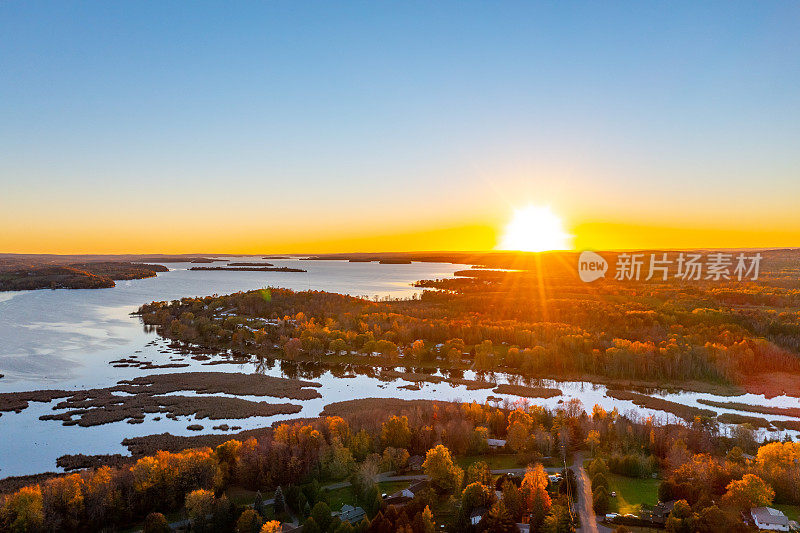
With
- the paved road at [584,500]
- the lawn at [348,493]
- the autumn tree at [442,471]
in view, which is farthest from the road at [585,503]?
the lawn at [348,493]

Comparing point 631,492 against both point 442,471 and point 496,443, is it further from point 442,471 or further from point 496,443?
point 442,471

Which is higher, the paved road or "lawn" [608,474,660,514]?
the paved road

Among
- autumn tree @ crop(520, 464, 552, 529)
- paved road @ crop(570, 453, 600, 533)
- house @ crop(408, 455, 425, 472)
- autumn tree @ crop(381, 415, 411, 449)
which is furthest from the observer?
autumn tree @ crop(381, 415, 411, 449)

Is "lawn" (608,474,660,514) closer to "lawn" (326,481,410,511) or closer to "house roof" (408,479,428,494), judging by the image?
"house roof" (408,479,428,494)

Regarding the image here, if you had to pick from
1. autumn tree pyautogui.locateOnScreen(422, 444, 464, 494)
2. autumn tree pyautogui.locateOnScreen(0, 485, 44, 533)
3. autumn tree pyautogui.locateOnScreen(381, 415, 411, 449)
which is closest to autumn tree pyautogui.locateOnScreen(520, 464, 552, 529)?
autumn tree pyautogui.locateOnScreen(422, 444, 464, 494)

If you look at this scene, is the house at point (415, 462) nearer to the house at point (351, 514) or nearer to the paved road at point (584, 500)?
the house at point (351, 514)

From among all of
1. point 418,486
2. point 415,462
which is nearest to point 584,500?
point 418,486

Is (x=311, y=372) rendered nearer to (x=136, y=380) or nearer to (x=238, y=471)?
(x=136, y=380)

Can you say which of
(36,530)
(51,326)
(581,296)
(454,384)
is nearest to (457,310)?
(581,296)
